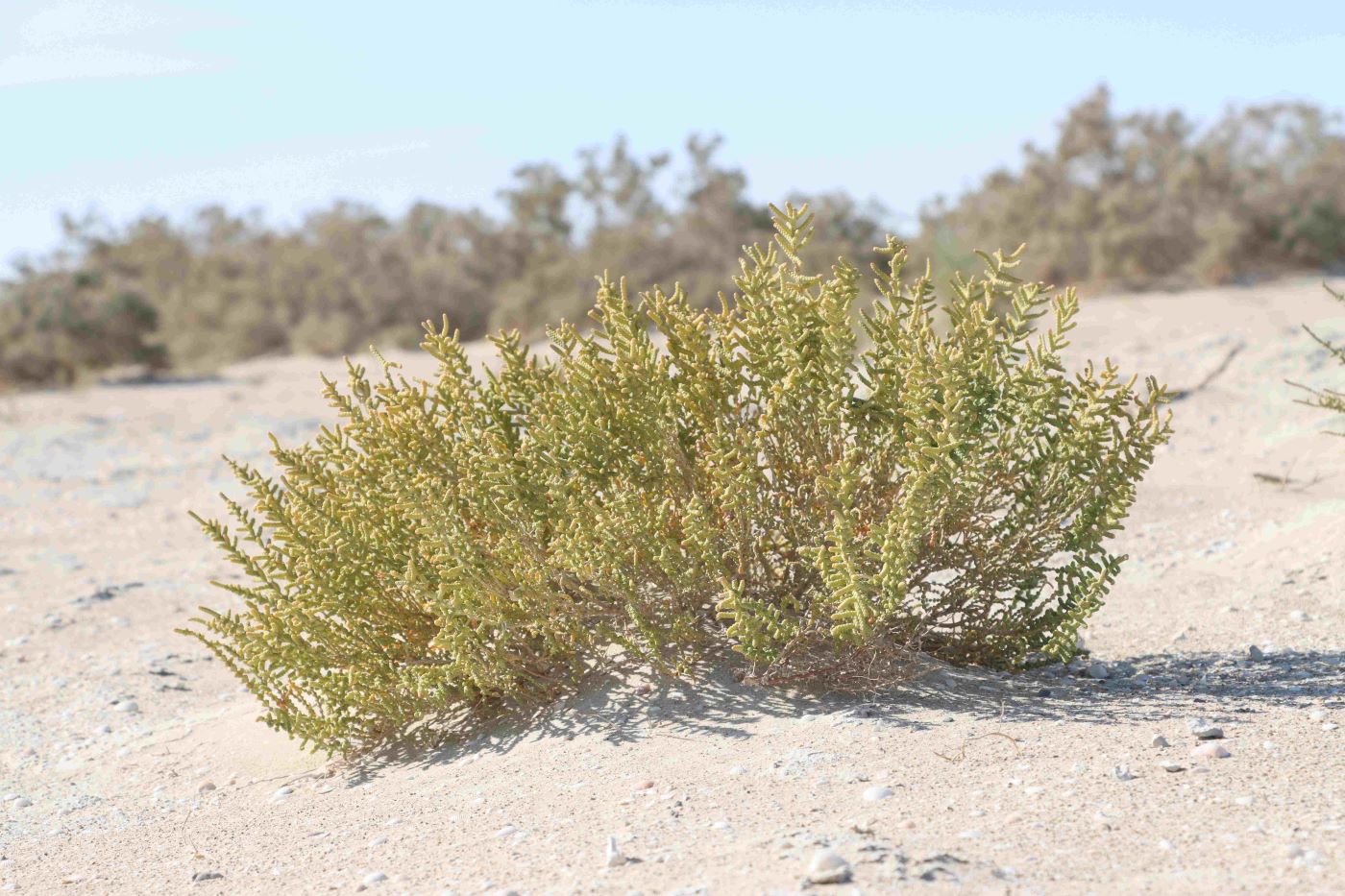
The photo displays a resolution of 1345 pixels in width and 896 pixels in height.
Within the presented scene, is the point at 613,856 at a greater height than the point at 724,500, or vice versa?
the point at 724,500

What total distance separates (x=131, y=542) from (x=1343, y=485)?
25.1 ft

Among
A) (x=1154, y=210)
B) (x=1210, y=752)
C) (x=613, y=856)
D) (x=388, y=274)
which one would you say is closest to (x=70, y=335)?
(x=388, y=274)

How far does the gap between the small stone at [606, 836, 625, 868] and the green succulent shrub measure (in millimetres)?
795

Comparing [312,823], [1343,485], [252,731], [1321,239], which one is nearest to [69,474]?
[252,731]

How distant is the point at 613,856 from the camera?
9.66ft

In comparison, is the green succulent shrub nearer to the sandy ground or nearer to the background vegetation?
the sandy ground

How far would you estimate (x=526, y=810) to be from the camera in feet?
11.3

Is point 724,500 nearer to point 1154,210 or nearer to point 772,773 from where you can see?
point 772,773

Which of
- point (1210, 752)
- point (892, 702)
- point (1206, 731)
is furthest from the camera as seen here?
point (892, 702)

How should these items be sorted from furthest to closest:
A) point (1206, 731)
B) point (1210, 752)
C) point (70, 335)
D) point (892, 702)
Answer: point (70, 335) < point (892, 702) < point (1206, 731) < point (1210, 752)

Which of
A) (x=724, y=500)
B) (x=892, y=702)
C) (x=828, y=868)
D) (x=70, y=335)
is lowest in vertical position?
(x=70, y=335)

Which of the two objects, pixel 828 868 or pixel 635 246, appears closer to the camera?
pixel 828 868

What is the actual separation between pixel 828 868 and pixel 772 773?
75 cm

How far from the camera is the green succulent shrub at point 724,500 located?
3.67m
